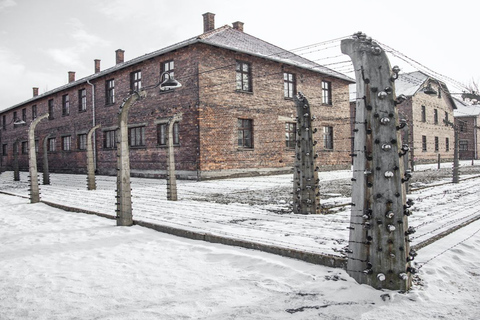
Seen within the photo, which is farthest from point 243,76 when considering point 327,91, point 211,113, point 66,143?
point 66,143

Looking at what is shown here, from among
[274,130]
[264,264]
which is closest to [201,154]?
[274,130]

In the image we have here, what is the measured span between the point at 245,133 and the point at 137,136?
18.4ft

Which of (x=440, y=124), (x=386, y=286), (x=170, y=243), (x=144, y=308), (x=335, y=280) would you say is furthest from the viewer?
(x=440, y=124)

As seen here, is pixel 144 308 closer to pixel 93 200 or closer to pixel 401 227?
pixel 401 227

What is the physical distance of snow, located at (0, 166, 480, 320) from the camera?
2.57 meters

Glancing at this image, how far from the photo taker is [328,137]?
67.3 feet

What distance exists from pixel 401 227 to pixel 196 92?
12236 mm

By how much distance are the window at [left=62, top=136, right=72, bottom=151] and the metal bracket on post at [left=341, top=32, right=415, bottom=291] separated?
23.5 m

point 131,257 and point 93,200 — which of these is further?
point 93,200

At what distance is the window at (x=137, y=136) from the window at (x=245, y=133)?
4924mm

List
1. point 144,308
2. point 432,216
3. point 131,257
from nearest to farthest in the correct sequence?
point 144,308 < point 131,257 < point 432,216

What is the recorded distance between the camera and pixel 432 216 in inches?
220

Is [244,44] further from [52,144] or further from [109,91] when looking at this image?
[52,144]

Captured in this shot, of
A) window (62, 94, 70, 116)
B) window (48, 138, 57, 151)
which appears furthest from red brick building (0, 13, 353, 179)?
window (48, 138, 57, 151)
